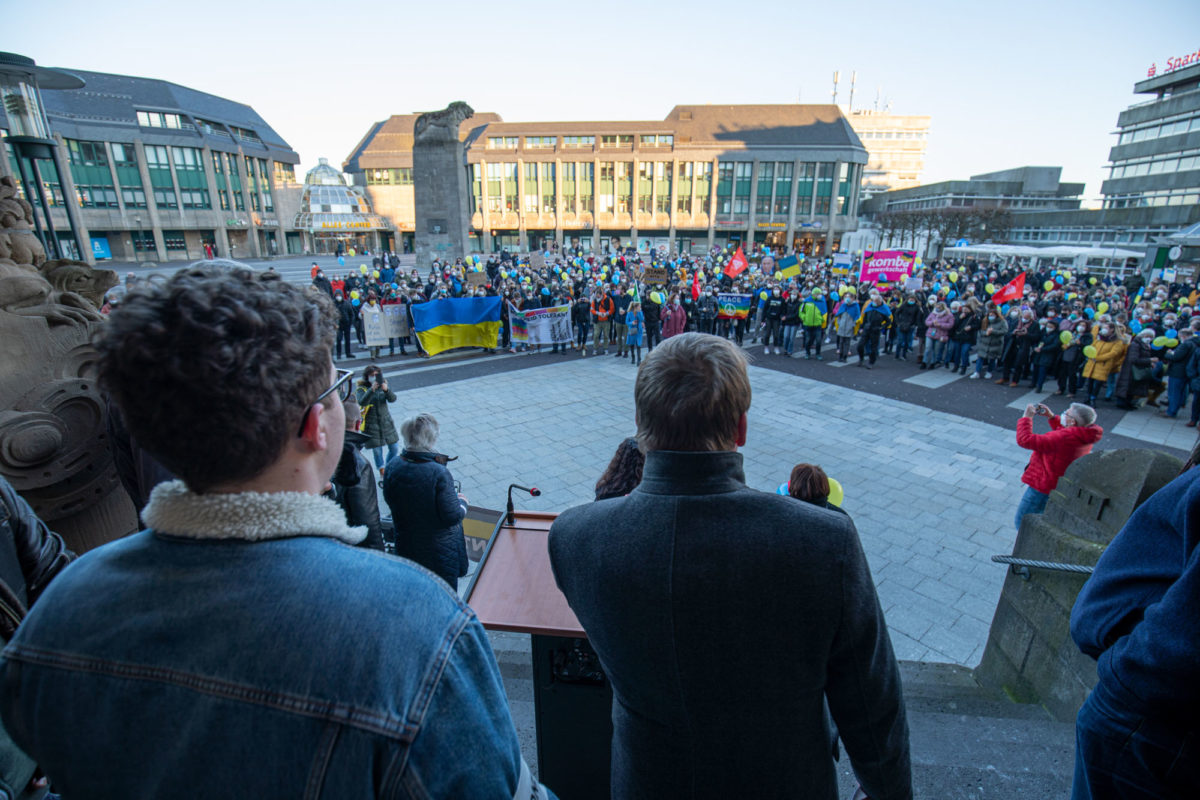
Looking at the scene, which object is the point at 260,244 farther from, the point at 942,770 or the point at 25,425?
the point at 942,770

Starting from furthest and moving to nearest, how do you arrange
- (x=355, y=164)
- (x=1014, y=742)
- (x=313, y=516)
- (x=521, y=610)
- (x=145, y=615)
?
(x=355, y=164)
(x=1014, y=742)
(x=521, y=610)
(x=313, y=516)
(x=145, y=615)

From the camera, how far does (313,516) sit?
3.25 feet

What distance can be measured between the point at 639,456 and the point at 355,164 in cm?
7892

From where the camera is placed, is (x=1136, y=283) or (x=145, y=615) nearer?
(x=145, y=615)

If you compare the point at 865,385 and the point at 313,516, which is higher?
the point at 313,516

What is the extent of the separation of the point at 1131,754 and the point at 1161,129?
66.5 meters

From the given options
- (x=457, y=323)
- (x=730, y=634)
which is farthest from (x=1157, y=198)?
(x=730, y=634)

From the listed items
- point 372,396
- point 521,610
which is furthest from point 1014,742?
point 372,396

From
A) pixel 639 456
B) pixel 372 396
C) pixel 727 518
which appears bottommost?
pixel 372 396

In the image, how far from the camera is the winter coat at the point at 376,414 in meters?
6.96

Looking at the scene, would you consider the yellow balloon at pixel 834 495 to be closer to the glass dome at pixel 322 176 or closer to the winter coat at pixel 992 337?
the winter coat at pixel 992 337

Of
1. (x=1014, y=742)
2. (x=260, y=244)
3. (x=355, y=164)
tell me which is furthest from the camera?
(x=355, y=164)

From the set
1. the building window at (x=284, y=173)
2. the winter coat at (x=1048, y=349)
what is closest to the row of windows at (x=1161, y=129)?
the winter coat at (x=1048, y=349)

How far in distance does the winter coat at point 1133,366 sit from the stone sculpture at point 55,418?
14892 millimetres
